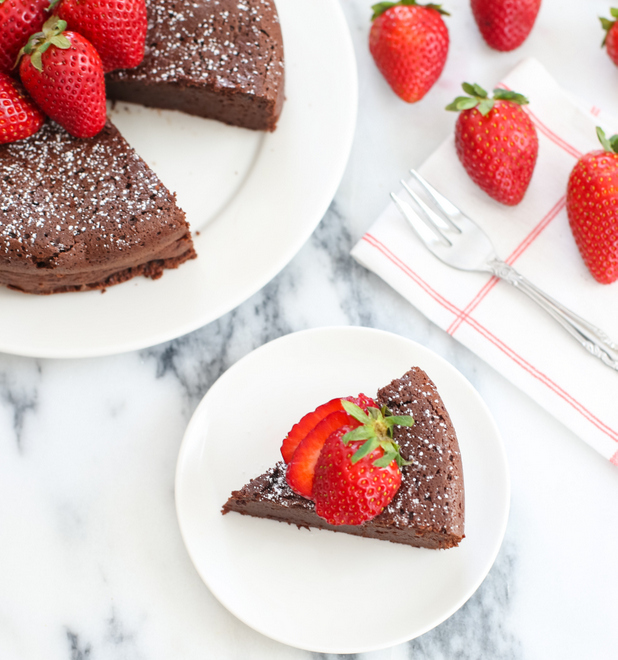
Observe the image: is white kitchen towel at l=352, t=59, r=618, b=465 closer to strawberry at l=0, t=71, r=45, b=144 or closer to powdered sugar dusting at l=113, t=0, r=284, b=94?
powdered sugar dusting at l=113, t=0, r=284, b=94

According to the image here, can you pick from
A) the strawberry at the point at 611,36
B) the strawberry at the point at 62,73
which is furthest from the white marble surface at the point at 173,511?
the strawberry at the point at 611,36

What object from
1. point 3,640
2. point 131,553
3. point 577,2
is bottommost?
point 3,640

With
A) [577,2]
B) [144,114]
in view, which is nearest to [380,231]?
[144,114]

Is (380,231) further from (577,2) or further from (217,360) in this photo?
(577,2)

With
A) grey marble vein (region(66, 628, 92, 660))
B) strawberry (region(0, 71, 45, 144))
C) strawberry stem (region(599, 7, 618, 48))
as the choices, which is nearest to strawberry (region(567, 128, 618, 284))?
strawberry stem (region(599, 7, 618, 48))

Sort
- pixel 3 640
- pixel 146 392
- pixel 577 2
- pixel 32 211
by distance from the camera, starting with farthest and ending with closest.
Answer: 1. pixel 577 2
2. pixel 146 392
3. pixel 3 640
4. pixel 32 211

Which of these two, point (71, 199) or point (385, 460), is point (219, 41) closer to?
point (71, 199)

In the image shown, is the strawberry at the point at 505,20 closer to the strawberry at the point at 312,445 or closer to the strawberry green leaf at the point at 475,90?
the strawberry green leaf at the point at 475,90
